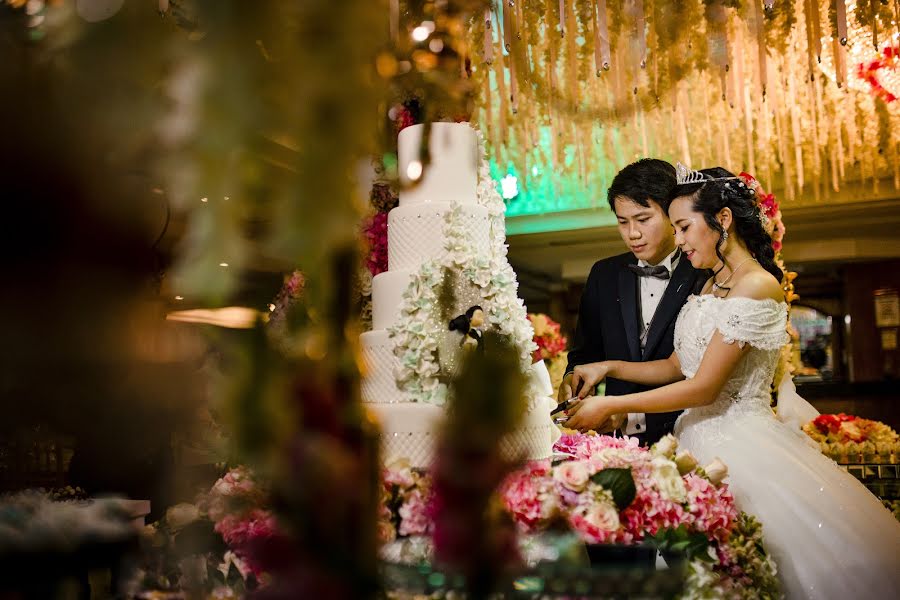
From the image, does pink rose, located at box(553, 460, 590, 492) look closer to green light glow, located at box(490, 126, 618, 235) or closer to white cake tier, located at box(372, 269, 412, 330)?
white cake tier, located at box(372, 269, 412, 330)

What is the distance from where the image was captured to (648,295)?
3.02 meters

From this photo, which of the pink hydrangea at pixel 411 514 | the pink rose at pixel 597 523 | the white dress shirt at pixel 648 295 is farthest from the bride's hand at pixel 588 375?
the pink hydrangea at pixel 411 514

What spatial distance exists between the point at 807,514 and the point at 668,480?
0.74m

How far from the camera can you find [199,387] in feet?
1.94

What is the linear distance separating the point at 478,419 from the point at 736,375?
86.2 inches

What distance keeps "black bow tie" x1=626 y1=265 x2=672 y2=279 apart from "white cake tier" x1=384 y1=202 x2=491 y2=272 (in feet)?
4.20

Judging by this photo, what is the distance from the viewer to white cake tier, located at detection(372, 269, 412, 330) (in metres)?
1.83

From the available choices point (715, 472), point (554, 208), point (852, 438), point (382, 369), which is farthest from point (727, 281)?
point (554, 208)

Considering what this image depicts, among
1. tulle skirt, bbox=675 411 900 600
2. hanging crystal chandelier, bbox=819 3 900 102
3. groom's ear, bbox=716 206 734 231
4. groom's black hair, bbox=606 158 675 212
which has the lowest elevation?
tulle skirt, bbox=675 411 900 600

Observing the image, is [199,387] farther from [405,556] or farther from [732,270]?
[732,270]

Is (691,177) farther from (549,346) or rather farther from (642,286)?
(549,346)

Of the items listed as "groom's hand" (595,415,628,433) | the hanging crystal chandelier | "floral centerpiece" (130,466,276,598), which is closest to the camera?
"floral centerpiece" (130,466,276,598)

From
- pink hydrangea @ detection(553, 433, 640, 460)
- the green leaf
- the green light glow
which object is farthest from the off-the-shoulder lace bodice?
the green light glow

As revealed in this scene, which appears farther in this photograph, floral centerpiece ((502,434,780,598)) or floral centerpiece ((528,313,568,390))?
floral centerpiece ((528,313,568,390))
